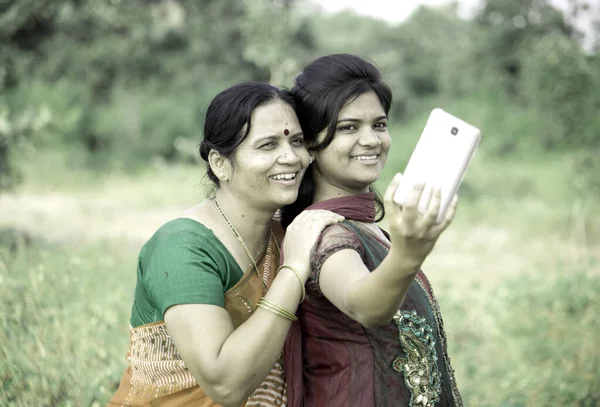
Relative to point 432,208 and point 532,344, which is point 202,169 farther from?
point 432,208

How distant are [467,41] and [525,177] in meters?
10.5

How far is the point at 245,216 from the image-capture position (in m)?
2.38

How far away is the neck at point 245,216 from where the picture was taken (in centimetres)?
238

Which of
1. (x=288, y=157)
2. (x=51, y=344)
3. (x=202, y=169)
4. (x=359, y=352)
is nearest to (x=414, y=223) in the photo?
(x=359, y=352)

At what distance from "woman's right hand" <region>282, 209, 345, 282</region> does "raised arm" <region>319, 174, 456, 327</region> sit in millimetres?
82

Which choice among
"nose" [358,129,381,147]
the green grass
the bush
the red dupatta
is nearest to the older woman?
the red dupatta

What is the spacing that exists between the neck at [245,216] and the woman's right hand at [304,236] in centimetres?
32

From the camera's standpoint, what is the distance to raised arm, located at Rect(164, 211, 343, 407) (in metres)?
1.88

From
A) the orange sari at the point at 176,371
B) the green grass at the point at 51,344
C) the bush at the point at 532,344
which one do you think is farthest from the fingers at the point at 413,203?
the bush at the point at 532,344

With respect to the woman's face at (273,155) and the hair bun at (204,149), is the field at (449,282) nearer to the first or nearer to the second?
the hair bun at (204,149)

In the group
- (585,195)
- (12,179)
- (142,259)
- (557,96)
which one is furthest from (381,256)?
(585,195)

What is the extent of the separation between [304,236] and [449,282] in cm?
549

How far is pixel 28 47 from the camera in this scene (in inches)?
742

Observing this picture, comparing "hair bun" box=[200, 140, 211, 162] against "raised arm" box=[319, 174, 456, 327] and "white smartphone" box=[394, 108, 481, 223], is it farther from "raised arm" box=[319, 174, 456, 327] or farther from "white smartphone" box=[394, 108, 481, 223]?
"white smartphone" box=[394, 108, 481, 223]
